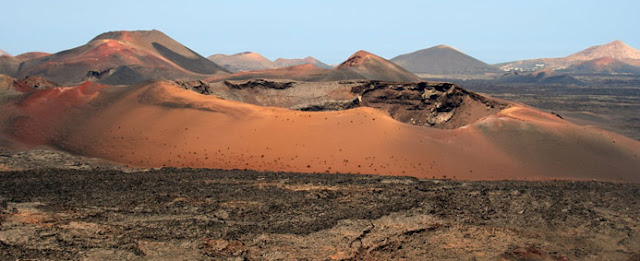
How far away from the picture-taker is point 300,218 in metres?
13.9

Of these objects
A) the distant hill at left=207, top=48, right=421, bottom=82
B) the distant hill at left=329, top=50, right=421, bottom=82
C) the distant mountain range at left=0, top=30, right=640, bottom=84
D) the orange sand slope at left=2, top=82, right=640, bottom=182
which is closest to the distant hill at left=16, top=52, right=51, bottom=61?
the distant mountain range at left=0, top=30, right=640, bottom=84

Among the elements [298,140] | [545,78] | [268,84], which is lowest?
[298,140]

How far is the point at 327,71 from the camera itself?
68688 millimetres

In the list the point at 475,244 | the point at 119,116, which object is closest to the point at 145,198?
the point at 475,244

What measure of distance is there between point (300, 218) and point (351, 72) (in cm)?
5476

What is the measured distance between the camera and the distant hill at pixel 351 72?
66.0 m

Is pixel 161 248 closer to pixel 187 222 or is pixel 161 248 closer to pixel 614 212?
pixel 187 222

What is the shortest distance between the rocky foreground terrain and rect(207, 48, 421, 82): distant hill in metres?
46.5

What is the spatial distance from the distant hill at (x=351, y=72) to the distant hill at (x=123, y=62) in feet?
50.0

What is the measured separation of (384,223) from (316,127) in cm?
1162

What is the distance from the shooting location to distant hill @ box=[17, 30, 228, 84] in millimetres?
78812

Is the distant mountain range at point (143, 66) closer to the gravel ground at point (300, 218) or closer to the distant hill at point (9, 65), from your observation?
the distant hill at point (9, 65)

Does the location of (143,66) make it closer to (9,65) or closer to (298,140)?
(9,65)

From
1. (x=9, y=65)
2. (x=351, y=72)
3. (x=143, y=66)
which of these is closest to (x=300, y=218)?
(x=351, y=72)
